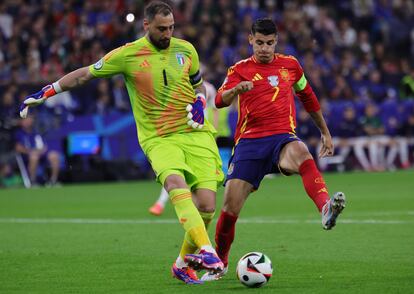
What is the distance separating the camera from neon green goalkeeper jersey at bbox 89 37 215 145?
9.46 m

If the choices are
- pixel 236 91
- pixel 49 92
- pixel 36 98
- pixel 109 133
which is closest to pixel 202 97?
pixel 236 91

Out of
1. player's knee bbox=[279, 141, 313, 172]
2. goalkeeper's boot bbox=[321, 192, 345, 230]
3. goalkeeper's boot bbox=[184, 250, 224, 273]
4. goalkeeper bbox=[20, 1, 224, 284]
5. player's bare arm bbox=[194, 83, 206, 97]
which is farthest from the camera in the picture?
player's bare arm bbox=[194, 83, 206, 97]

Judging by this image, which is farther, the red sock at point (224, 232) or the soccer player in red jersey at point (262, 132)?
the red sock at point (224, 232)


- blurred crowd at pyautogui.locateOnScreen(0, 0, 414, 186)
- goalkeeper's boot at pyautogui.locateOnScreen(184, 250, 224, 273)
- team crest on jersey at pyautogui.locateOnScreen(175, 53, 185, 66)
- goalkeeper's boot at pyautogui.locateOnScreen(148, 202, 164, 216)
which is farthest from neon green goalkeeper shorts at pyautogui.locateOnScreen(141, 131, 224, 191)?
blurred crowd at pyautogui.locateOnScreen(0, 0, 414, 186)

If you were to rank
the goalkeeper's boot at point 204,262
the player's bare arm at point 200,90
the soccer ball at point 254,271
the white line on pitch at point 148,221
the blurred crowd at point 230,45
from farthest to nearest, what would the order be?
the blurred crowd at point 230,45 < the white line on pitch at point 148,221 < the player's bare arm at point 200,90 < the soccer ball at point 254,271 < the goalkeeper's boot at point 204,262

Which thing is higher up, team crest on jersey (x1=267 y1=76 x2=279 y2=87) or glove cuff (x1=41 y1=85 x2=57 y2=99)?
glove cuff (x1=41 y1=85 x2=57 y2=99)

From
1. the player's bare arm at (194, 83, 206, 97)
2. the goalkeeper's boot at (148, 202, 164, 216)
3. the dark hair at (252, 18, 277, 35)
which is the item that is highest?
the dark hair at (252, 18, 277, 35)

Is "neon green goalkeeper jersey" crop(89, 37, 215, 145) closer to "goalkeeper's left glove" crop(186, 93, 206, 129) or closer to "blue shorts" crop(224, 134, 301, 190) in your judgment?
"goalkeeper's left glove" crop(186, 93, 206, 129)

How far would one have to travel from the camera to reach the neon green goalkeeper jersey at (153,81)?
9461 millimetres

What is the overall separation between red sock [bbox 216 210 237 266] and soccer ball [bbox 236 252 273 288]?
0.74 m

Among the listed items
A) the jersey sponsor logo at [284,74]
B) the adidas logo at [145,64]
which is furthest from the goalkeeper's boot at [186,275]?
the jersey sponsor logo at [284,74]

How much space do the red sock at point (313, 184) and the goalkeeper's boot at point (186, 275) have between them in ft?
4.23

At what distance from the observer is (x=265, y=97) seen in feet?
32.3

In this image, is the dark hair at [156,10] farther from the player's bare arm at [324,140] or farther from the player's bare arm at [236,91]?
the player's bare arm at [324,140]
